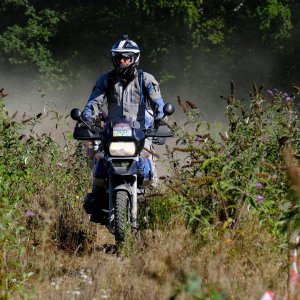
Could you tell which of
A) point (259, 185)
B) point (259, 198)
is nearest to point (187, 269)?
point (259, 198)

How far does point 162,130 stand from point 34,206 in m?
1.73

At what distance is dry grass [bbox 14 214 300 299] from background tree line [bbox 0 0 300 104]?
31.8 metres

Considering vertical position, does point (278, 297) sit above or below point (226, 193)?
below

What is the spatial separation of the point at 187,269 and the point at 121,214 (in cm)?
223

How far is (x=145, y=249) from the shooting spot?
22.8ft

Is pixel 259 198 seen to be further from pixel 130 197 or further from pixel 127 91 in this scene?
pixel 127 91

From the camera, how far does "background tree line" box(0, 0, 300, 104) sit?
39219mm

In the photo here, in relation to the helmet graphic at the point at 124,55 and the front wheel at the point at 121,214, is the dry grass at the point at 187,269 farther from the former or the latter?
the helmet graphic at the point at 124,55

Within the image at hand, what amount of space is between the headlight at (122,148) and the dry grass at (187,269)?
1.03 metres

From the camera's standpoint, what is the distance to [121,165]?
25.6ft

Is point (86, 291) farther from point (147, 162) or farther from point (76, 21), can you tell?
point (76, 21)

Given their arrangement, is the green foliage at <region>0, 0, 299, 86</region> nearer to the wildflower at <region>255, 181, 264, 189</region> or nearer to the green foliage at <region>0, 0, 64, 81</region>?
the green foliage at <region>0, 0, 64, 81</region>

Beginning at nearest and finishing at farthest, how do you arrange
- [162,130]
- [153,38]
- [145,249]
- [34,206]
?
[145,249] → [162,130] → [34,206] → [153,38]

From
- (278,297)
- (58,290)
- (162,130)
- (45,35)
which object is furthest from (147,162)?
(45,35)
